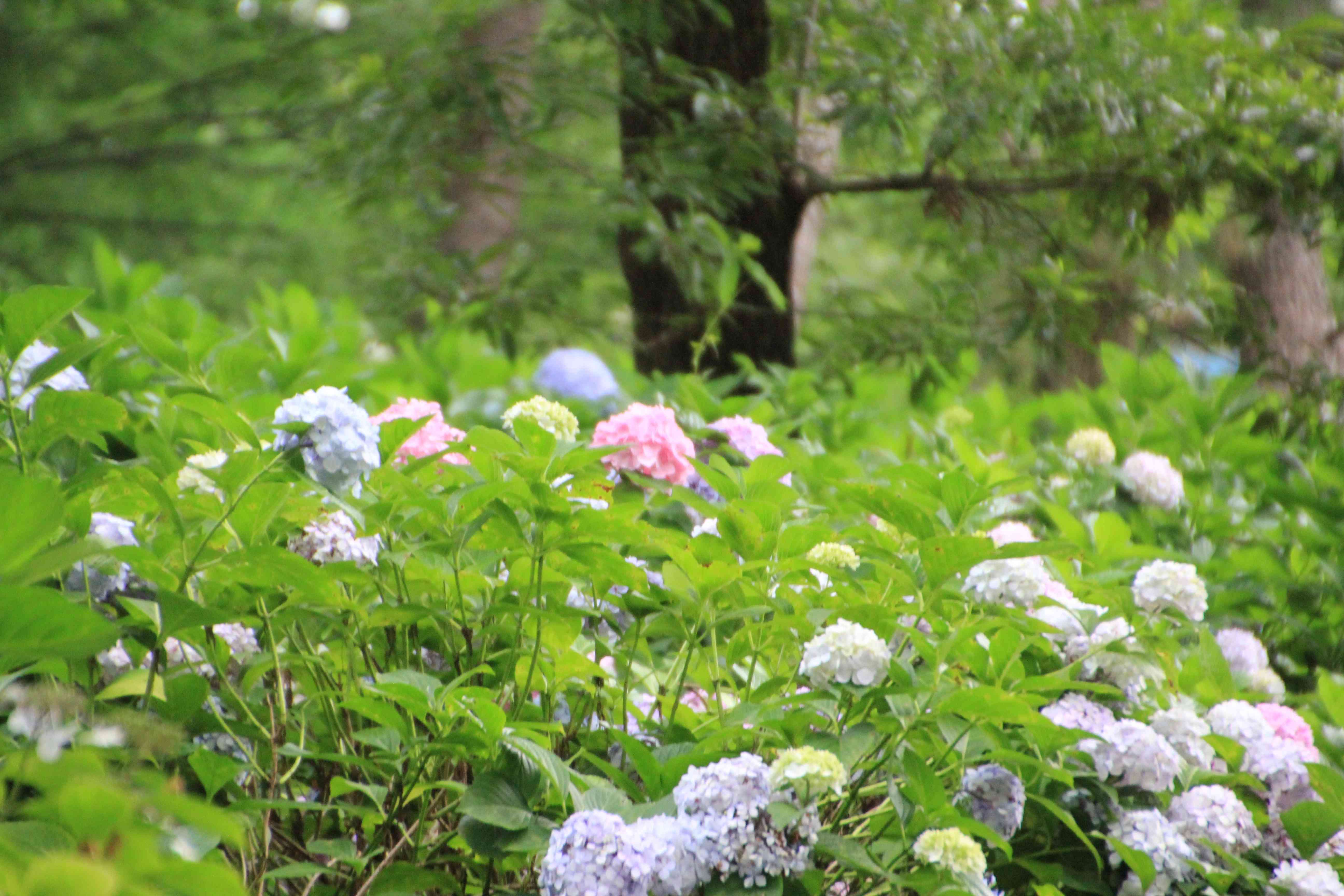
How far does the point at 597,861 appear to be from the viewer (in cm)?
107

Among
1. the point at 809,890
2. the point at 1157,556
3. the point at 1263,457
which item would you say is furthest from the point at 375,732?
the point at 1263,457

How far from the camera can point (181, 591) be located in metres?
1.13

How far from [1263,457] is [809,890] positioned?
202 centimetres

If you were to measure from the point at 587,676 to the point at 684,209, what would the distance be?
2.32 meters

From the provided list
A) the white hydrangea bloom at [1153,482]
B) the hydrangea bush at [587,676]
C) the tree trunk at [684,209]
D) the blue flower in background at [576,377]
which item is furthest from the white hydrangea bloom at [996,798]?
the tree trunk at [684,209]

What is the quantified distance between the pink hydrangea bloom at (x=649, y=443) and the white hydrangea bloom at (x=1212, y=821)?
30.8 inches

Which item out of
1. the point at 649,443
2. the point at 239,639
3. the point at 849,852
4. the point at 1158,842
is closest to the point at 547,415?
the point at 649,443

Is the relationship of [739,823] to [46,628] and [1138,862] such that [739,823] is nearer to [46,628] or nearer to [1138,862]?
[1138,862]

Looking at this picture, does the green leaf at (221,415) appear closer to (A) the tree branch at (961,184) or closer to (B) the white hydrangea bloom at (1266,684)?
(B) the white hydrangea bloom at (1266,684)

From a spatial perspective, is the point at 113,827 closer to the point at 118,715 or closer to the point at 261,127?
the point at 118,715

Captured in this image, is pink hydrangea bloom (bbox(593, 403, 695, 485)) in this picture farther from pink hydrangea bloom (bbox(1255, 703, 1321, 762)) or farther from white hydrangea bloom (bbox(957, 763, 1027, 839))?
pink hydrangea bloom (bbox(1255, 703, 1321, 762))

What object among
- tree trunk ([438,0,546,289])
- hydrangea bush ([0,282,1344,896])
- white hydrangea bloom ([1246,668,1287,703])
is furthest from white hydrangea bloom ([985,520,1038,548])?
tree trunk ([438,0,546,289])

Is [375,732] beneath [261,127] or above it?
above

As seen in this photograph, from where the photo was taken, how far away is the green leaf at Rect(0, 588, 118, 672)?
0.83m
